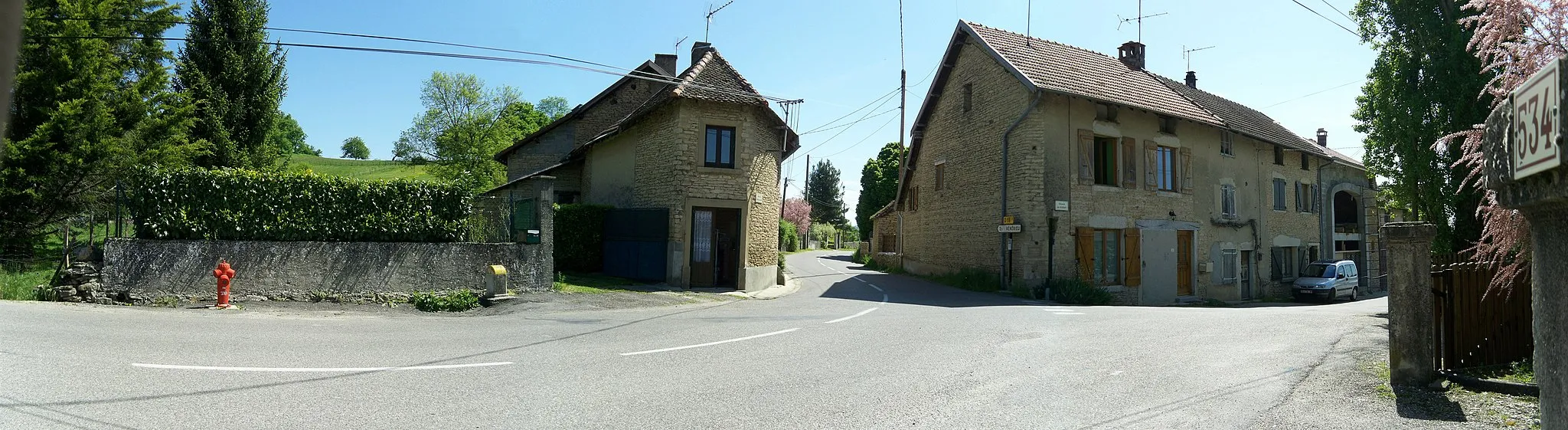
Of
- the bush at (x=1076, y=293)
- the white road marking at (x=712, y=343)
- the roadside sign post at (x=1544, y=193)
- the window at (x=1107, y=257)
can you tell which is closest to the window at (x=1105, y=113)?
the window at (x=1107, y=257)

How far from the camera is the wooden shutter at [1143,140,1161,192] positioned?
22547 millimetres

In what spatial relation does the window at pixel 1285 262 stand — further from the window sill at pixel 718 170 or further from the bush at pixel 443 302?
the bush at pixel 443 302

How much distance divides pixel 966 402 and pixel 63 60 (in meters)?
20.7

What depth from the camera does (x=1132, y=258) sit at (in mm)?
22047

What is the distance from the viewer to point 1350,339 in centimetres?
920

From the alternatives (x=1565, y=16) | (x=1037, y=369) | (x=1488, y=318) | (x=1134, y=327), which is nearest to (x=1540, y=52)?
(x=1565, y=16)

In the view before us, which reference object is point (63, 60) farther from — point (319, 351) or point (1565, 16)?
point (1565, 16)

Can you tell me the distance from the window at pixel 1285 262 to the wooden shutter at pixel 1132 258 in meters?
8.56

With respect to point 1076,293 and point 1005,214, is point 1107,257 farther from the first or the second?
point 1005,214

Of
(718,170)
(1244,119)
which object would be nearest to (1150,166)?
(1244,119)

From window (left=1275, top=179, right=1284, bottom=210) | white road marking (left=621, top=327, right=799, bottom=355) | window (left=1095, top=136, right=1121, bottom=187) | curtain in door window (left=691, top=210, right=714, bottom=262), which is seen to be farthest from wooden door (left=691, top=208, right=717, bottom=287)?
window (left=1275, top=179, right=1284, bottom=210)

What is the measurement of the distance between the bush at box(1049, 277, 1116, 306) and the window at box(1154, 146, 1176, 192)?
5013mm

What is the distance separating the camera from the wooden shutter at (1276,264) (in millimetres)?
26875

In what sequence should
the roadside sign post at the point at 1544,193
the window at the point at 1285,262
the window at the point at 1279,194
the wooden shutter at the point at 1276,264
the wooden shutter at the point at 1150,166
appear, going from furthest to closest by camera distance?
the window at the point at 1279,194 < the window at the point at 1285,262 < the wooden shutter at the point at 1276,264 < the wooden shutter at the point at 1150,166 < the roadside sign post at the point at 1544,193
